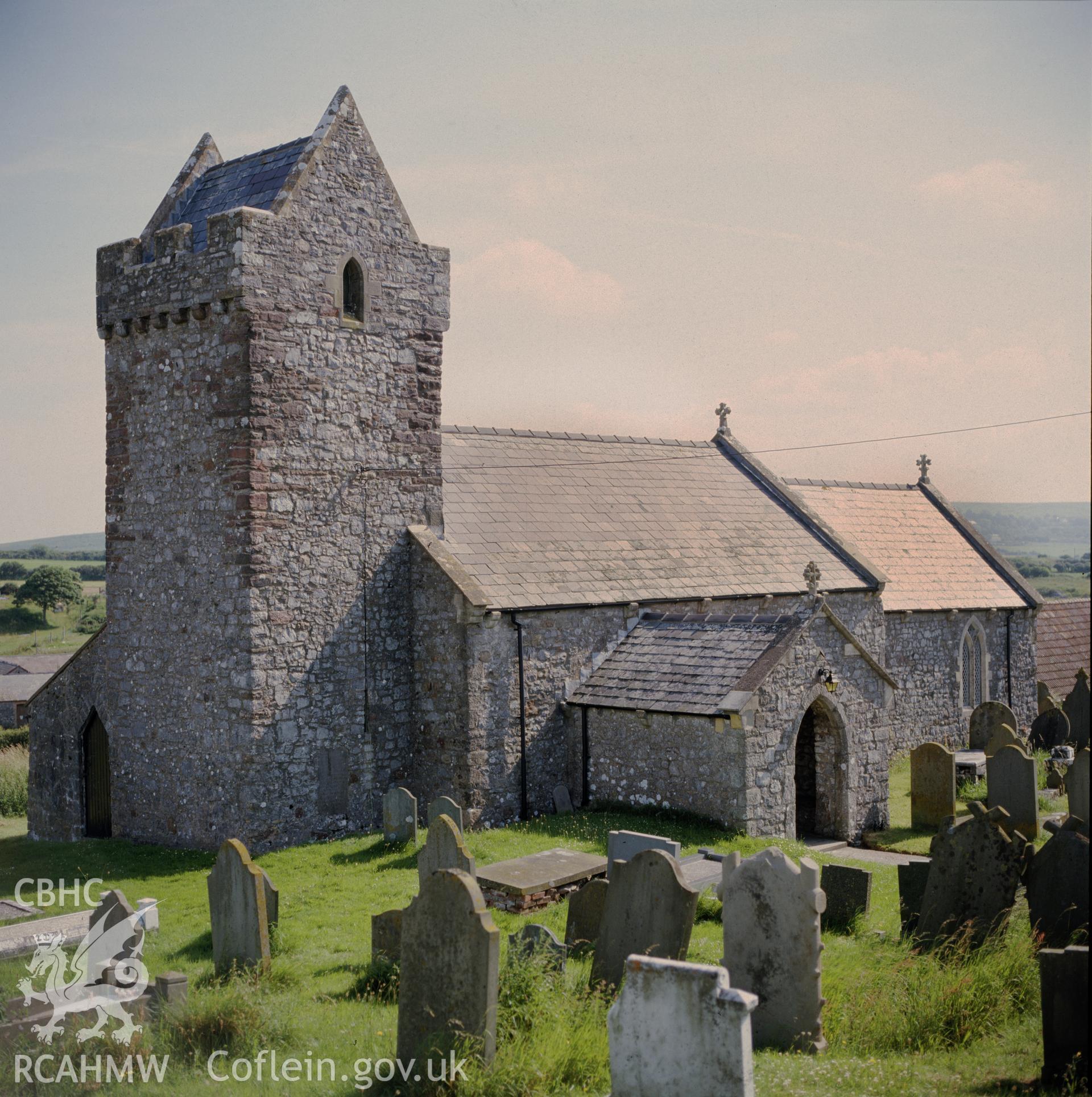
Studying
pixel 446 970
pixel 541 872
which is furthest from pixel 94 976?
pixel 541 872

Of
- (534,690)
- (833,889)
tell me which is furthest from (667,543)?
(833,889)

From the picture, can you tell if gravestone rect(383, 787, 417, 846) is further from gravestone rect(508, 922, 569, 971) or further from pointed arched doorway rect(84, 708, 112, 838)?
pointed arched doorway rect(84, 708, 112, 838)

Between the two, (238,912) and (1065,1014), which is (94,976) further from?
(1065,1014)

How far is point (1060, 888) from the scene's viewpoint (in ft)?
32.5

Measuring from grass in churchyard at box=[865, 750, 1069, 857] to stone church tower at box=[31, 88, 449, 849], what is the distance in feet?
25.5

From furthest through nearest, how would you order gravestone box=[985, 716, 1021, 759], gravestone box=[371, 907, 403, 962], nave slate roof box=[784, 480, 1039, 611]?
nave slate roof box=[784, 480, 1039, 611] → gravestone box=[985, 716, 1021, 759] → gravestone box=[371, 907, 403, 962]

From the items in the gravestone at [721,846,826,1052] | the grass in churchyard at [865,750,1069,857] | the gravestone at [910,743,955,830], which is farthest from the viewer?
the gravestone at [910,743,955,830]

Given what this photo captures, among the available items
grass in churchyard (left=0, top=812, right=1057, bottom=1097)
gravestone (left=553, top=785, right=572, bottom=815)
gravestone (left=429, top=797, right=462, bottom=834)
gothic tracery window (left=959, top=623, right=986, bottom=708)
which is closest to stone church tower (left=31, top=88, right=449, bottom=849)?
gravestone (left=429, top=797, right=462, bottom=834)

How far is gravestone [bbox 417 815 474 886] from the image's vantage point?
452 inches

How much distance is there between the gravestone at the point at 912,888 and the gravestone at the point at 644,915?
127 inches

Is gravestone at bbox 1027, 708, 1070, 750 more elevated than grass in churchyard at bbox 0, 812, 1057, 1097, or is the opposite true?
grass in churchyard at bbox 0, 812, 1057, 1097

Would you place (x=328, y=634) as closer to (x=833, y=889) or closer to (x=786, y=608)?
(x=833, y=889)

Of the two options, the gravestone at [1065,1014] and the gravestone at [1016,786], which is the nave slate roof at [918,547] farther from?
the gravestone at [1065,1014]

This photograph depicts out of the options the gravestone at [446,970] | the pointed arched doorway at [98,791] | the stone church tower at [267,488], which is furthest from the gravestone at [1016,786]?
the pointed arched doorway at [98,791]
